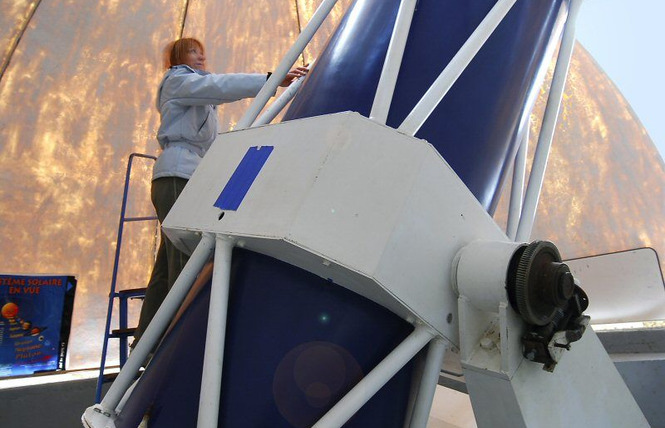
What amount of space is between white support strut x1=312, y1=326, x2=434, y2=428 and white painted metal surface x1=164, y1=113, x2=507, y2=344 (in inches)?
1.5

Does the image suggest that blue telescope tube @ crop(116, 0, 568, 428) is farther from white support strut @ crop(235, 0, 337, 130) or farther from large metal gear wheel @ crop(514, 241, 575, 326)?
large metal gear wheel @ crop(514, 241, 575, 326)

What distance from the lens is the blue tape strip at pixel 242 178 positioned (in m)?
1.00

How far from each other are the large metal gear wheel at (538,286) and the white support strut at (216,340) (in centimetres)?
55

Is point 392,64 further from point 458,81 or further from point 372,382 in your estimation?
point 372,382

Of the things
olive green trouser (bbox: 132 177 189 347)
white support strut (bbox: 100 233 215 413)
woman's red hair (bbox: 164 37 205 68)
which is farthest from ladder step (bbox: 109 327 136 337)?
white support strut (bbox: 100 233 215 413)

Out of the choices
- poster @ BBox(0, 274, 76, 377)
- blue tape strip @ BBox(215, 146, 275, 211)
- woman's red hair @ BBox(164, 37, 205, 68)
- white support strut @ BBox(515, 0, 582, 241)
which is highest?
woman's red hair @ BBox(164, 37, 205, 68)

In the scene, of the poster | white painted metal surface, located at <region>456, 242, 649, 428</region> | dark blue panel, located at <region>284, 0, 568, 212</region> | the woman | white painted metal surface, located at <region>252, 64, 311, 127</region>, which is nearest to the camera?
white painted metal surface, located at <region>456, 242, 649, 428</region>

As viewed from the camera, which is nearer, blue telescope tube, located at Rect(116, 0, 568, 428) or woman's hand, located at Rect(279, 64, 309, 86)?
blue telescope tube, located at Rect(116, 0, 568, 428)

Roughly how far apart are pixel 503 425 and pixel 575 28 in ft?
4.10

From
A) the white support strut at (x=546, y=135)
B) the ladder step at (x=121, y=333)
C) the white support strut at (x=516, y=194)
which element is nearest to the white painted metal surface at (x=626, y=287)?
the white support strut at (x=516, y=194)

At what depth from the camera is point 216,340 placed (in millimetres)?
920

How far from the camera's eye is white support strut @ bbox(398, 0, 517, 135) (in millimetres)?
1040

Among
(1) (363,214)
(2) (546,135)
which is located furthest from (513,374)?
(2) (546,135)

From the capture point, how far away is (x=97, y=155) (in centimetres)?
444
